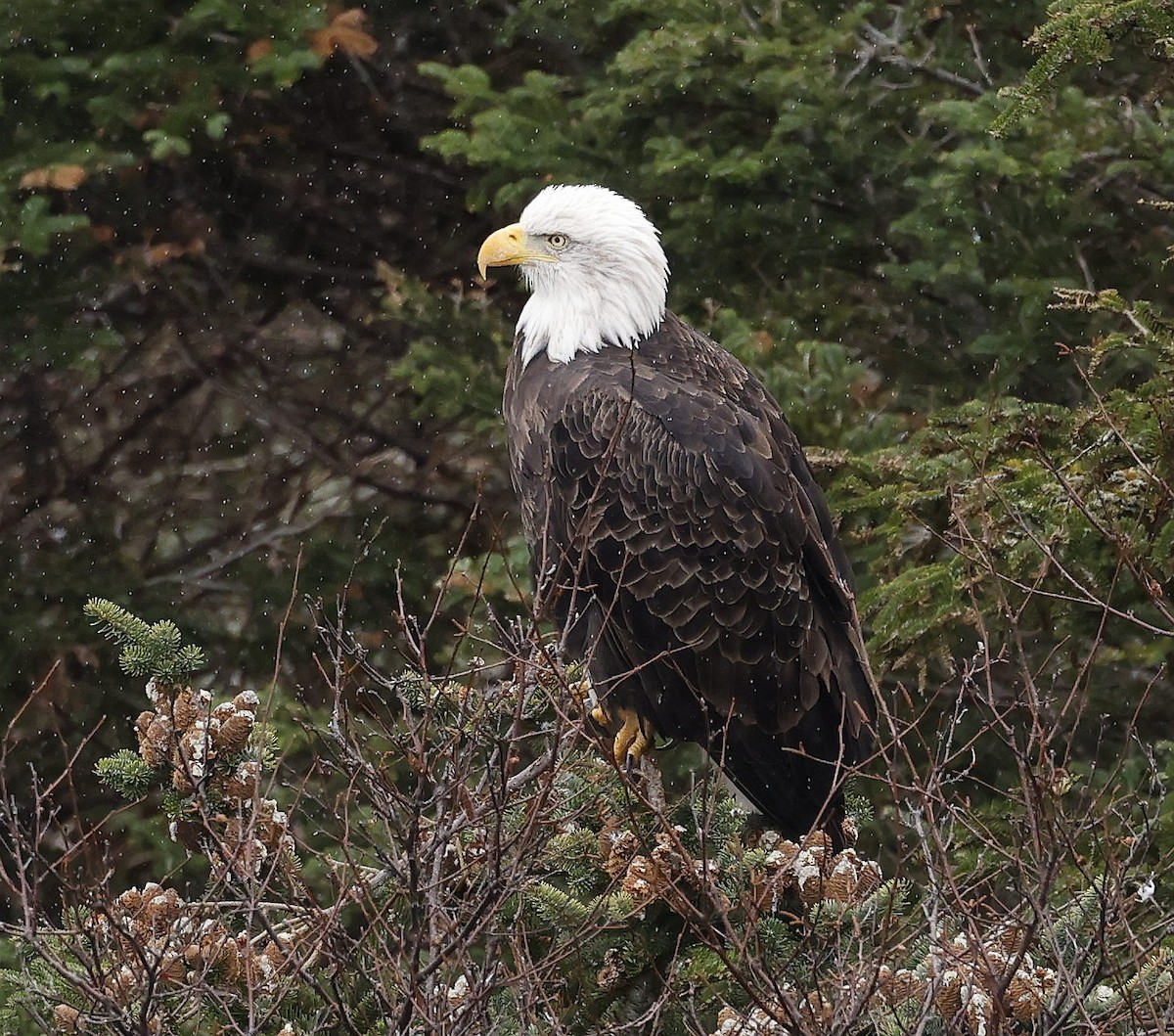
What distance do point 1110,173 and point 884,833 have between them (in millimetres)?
2620

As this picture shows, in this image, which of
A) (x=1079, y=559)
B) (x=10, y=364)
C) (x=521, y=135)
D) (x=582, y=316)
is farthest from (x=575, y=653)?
(x=10, y=364)

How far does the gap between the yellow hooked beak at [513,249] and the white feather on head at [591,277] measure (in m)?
0.02

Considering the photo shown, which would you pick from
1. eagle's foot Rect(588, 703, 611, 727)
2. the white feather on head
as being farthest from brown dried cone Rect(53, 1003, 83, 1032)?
the white feather on head

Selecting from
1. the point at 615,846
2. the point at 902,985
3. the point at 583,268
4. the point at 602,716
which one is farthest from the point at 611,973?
the point at 583,268

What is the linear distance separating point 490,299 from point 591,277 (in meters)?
2.37

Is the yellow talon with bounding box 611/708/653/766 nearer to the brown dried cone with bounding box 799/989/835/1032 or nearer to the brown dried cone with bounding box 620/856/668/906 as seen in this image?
the brown dried cone with bounding box 620/856/668/906

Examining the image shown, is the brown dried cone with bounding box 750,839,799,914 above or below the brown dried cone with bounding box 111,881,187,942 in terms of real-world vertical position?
below

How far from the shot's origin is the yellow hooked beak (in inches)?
229

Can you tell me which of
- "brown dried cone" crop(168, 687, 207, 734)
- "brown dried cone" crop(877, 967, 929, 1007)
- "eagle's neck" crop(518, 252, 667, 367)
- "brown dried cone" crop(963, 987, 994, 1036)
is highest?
"eagle's neck" crop(518, 252, 667, 367)

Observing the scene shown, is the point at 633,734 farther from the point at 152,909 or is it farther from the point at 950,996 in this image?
the point at 950,996

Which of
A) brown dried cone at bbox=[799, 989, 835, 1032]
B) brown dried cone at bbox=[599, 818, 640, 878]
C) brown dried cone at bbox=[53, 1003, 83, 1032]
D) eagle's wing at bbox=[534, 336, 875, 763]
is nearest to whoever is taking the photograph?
brown dried cone at bbox=[799, 989, 835, 1032]

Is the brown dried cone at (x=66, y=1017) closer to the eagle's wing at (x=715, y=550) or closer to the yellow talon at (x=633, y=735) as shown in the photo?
the eagle's wing at (x=715, y=550)

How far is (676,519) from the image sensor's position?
216 inches

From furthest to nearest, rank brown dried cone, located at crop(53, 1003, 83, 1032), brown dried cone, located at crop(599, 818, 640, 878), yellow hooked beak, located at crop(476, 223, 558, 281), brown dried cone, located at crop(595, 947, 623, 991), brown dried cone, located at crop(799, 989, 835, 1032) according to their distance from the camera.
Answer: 1. yellow hooked beak, located at crop(476, 223, 558, 281)
2. brown dried cone, located at crop(595, 947, 623, 991)
3. brown dried cone, located at crop(599, 818, 640, 878)
4. brown dried cone, located at crop(53, 1003, 83, 1032)
5. brown dried cone, located at crop(799, 989, 835, 1032)
